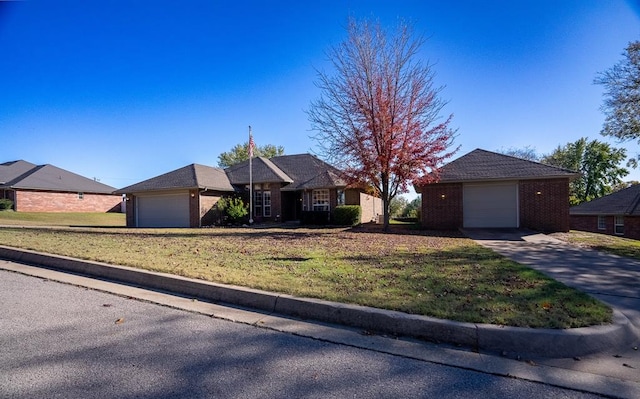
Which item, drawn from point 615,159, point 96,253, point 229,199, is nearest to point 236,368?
point 96,253

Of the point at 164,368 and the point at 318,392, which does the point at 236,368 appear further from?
the point at 318,392

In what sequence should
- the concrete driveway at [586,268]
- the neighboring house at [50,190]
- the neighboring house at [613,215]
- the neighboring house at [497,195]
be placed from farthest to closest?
the neighboring house at [50,190], the neighboring house at [613,215], the neighboring house at [497,195], the concrete driveway at [586,268]

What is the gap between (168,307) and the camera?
469 cm

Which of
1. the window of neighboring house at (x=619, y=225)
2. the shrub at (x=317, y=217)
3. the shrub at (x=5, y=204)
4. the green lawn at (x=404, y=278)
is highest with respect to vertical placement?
the shrub at (x=5, y=204)

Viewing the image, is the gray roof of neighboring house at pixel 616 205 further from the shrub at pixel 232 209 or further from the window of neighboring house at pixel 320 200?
the shrub at pixel 232 209

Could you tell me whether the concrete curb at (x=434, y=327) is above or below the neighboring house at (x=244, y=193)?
below

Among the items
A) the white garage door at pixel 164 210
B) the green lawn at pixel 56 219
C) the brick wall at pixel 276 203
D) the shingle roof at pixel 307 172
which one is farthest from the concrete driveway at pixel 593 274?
the green lawn at pixel 56 219

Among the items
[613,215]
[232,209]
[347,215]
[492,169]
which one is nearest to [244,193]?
[232,209]

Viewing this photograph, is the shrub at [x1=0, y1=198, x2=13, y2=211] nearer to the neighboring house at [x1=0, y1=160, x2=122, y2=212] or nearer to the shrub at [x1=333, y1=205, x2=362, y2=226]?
the neighboring house at [x1=0, y1=160, x2=122, y2=212]

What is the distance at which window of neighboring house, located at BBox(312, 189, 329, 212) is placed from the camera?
853 inches

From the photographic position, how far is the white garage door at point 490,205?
53.4 ft

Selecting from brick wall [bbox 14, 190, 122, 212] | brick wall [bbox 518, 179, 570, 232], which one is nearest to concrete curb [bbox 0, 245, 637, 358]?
brick wall [bbox 518, 179, 570, 232]

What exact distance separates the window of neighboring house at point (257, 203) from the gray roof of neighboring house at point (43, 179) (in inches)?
861

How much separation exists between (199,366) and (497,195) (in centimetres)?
1667
